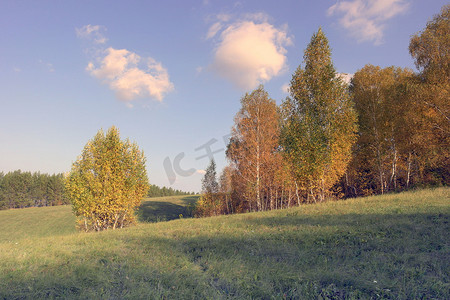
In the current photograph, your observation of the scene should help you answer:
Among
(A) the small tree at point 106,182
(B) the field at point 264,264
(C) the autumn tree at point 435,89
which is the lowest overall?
(B) the field at point 264,264

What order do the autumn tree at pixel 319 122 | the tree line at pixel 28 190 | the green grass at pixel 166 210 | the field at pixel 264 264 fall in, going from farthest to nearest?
the tree line at pixel 28 190, the green grass at pixel 166 210, the autumn tree at pixel 319 122, the field at pixel 264 264

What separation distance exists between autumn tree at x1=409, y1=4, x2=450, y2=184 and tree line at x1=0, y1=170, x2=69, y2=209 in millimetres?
109854

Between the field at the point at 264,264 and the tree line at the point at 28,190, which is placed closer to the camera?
the field at the point at 264,264

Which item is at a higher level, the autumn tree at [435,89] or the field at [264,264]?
the autumn tree at [435,89]

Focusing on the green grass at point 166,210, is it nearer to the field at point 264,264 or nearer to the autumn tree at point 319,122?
the autumn tree at point 319,122

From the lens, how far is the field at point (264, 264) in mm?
5527

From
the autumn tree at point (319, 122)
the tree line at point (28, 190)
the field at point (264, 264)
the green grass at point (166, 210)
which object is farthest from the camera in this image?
the tree line at point (28, 190)

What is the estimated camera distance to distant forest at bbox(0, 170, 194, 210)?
9444cm

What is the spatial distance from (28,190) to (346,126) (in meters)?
120

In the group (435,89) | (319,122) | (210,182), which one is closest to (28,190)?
(210,182)

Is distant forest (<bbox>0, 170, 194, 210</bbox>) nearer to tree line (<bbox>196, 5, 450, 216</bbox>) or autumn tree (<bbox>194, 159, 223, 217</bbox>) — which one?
autumn tree (<bbox>194, 159, 223, 217</bbox>)

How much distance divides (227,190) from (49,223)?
39.1 metres

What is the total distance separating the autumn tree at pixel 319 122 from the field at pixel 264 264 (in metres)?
9.66

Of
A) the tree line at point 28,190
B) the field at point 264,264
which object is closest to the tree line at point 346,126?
the field at point 264,264
